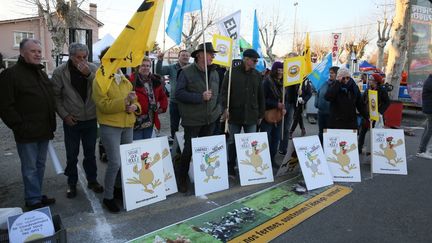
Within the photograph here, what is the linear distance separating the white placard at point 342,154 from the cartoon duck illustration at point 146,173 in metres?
2.66

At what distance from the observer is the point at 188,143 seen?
4434 millimetres

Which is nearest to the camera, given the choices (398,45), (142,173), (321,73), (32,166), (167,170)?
(32,166)

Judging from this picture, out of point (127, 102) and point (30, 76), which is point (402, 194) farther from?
point (30, 76)

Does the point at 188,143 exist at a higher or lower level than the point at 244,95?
lower

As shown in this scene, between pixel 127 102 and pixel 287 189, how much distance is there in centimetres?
252

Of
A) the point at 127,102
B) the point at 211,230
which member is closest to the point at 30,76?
the point at 127,102

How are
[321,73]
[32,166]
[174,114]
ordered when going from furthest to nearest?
[321,73], [174,114], [32,166]

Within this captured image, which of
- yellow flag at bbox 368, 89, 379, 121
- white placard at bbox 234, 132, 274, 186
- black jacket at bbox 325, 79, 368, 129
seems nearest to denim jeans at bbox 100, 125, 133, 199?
white placard at bbox 234, 132, 274, 186

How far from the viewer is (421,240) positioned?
337 centimetres

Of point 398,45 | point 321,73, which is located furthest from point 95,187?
point 398,45

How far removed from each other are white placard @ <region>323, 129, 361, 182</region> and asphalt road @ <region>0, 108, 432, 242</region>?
203mm

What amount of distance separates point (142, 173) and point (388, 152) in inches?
158

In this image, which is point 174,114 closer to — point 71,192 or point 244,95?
point 244,95

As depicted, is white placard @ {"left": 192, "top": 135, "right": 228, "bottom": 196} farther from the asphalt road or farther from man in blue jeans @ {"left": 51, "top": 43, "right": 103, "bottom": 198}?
man in blue jeans @ {"left": 51, "top": 43, "right": 103, "bottom": 198}
